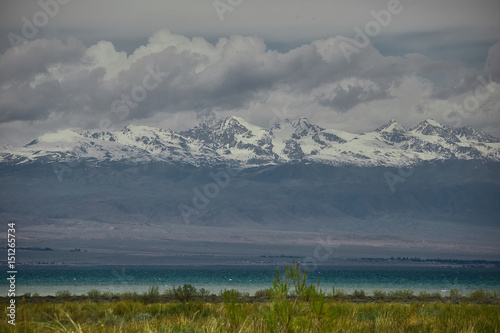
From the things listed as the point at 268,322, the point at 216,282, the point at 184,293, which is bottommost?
the point at 216,282

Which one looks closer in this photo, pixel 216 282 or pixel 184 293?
pixel 184 293

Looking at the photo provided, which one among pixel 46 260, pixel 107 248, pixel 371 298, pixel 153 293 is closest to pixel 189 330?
pixel 153 293

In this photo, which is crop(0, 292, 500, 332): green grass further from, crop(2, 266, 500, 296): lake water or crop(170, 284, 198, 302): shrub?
crop(2, 266, 500, 296): lake water

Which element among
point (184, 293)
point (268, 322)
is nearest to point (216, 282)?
point (184, 293)

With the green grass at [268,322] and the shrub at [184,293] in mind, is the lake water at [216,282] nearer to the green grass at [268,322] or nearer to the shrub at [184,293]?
the shrub at [184,293]

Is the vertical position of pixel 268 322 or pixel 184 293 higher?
pixel 268 322

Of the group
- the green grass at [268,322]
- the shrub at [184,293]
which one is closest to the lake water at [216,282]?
the shrub at [184,293]

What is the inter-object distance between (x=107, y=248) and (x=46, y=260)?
149 ft

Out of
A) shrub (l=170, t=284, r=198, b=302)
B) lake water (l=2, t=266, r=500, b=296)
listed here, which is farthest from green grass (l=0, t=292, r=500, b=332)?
lake water (l=2, t=266, r=500, b=296)

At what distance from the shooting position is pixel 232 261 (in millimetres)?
167125

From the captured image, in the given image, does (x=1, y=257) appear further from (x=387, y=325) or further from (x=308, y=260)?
(x=387, y=325)

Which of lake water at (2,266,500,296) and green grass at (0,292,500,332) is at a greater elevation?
green grass at (0,292,500,332)

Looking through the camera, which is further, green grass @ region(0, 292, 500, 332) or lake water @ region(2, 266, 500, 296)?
lake water @ region(2, 266, 500, 296)

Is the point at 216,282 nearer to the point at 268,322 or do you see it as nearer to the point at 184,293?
the point at 184,293
